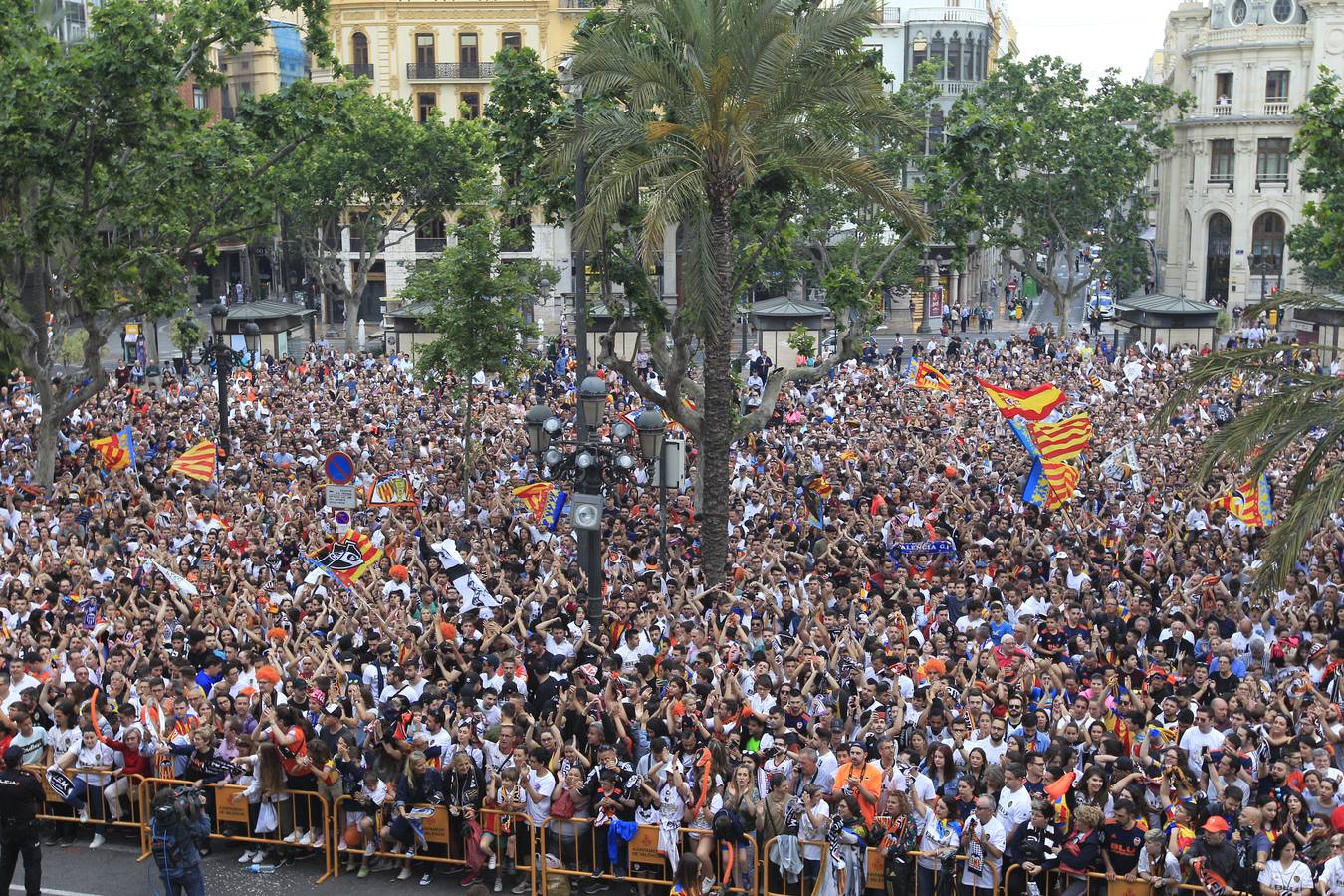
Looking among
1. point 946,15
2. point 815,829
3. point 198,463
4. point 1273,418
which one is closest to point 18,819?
point 815,829

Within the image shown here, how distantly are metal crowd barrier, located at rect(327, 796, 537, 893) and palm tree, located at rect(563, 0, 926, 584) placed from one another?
723cm

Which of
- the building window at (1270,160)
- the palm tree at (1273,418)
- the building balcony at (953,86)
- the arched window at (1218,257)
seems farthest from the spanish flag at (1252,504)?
the arched window at (1218,257)

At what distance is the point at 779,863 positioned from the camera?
1116 centimetres

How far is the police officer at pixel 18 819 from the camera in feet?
37.7

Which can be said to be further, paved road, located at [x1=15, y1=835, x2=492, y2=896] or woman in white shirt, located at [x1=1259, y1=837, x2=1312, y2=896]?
paved road, located at [x1=15, y1=835, x2=492, y2=896]

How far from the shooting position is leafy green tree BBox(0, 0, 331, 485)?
73.3ft

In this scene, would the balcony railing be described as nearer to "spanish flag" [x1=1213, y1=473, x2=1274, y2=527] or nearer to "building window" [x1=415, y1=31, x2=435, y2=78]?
"building window" [x1=415, y1=31, x2=435, y2=78]

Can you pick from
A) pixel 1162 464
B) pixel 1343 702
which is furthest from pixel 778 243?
pixel 1343 702

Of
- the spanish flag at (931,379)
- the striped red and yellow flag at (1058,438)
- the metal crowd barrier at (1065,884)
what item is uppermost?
the spanish flag at (931,379)

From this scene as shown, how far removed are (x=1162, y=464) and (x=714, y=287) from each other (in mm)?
9956

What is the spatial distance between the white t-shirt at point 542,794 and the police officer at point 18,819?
3820 millimetres

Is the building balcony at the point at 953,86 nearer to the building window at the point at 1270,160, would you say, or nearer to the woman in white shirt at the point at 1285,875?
the building window at the point at 1270,160

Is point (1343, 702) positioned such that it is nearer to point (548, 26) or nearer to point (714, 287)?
point (714, 287)

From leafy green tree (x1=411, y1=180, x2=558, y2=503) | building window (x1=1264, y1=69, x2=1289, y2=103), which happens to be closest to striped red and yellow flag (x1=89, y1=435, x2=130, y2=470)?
leafy green tree (x1=411, y1=180, x2=558, y2=503)
